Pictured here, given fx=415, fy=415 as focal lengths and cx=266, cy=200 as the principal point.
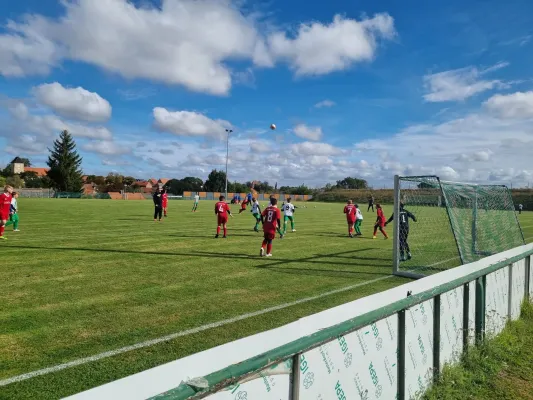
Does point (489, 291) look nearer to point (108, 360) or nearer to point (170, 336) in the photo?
point (170, 336)

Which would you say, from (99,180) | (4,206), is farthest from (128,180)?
(4,206)

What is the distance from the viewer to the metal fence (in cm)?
214

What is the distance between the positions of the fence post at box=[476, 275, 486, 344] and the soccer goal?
3586 mm

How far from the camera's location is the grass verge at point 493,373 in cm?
395

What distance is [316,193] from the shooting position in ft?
349

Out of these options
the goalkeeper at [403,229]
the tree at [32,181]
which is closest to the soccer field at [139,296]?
the goalkeeper at [403,229]

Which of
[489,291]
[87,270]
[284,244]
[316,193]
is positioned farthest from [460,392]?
[316,193]

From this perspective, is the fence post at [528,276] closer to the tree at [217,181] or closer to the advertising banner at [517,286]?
the advertising banner at [517,286]

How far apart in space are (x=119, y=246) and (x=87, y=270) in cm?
370

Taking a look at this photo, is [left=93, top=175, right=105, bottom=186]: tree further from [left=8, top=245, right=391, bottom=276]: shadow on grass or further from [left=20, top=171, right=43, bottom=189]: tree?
[left=8, top=245, right=391, bottom=276]: shadow on grass

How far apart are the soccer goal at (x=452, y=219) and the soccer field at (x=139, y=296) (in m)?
0.94

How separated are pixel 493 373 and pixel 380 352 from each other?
207 centimetres

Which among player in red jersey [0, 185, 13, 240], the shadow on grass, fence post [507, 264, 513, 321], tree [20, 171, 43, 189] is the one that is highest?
tree [20, 171, 43, 189]

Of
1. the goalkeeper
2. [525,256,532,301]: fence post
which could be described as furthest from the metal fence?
the goalkeeper
